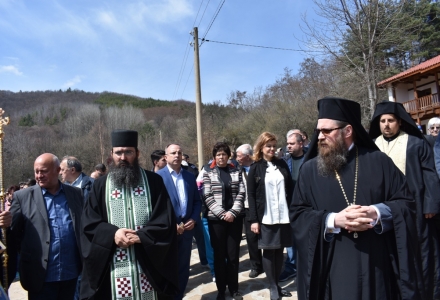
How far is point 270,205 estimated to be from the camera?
191 inches

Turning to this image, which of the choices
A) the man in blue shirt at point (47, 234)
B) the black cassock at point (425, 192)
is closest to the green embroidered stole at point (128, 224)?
the man in blue shirt at point (47, 234)

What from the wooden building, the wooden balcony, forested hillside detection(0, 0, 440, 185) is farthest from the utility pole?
the wooden balcony

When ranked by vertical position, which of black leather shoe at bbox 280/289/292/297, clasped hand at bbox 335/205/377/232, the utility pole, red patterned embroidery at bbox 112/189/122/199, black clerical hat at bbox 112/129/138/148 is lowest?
black leather shoe at bbox 280/289/292/297

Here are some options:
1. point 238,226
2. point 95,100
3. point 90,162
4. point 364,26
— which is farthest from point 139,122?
point 238,226

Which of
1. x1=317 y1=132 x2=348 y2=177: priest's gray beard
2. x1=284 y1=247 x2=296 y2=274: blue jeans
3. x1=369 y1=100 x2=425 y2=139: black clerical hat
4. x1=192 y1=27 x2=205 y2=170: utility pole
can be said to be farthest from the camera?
x1=192 y1=27 x2=205 y2=170: utility pole

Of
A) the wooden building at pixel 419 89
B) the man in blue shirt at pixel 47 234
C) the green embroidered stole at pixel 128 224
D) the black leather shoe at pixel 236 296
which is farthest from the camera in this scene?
the wooden building at pixel 419 89

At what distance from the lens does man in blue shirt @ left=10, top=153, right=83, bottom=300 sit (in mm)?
3451

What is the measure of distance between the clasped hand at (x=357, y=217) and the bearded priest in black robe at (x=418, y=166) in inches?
74.6

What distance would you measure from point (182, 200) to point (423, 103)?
27.1 metres

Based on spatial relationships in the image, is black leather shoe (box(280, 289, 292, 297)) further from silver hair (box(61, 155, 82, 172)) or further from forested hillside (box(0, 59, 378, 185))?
forested hillside (box(0, 59, 378, 185))

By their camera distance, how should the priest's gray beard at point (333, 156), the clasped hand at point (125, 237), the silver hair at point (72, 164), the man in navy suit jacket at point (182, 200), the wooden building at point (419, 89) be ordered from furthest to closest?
the wooden building at point (419, 89) < the silver hair at point (72, 164) < the man in navy suit jacket at point (182, 200) < the clasped hand at point (125, 237) < the priest's gray beard at point (333, 156)

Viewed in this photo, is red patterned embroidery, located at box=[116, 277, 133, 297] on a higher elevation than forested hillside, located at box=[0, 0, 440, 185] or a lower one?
lower

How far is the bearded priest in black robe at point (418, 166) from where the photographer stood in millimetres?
4012

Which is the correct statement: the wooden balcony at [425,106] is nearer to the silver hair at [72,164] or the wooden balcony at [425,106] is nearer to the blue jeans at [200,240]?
the blue jeans at [200,240]
